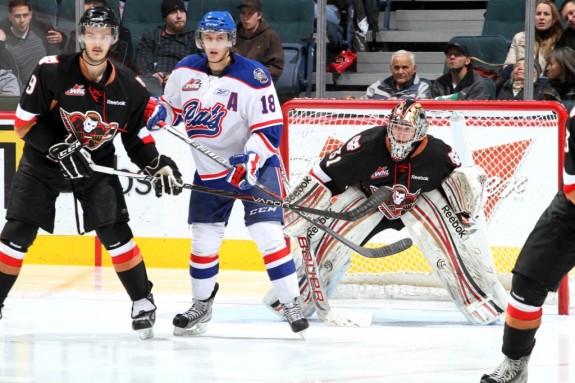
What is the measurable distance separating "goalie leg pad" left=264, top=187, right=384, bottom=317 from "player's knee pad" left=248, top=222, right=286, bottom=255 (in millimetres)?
428

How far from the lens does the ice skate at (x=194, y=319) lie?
4398 mm

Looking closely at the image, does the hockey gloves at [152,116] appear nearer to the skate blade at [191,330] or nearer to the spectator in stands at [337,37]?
the skate blade at [191,330]

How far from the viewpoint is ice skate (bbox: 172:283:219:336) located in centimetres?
440

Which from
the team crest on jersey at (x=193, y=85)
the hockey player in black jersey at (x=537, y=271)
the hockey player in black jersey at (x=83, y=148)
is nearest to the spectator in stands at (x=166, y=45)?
the team crest on jersey at (x=193, y=85)

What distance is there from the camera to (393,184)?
15.2 feet

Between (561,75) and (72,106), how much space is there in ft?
8.06

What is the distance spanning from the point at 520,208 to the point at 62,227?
8.01 ft

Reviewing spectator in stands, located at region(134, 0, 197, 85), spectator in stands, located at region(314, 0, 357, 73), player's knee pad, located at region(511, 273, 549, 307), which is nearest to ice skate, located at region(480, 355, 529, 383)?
player's knee pad, located at region(511, 273, 549, 307)

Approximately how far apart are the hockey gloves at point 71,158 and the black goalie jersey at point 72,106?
0.05 meters

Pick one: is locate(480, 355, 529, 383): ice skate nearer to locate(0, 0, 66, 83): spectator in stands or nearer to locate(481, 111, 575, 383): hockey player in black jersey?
locate(481, 111, 575, 383): hockey player in black jersey

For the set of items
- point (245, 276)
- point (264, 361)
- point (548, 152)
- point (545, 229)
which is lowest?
point (245, 276)

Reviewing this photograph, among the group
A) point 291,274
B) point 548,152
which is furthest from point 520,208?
point 291,274

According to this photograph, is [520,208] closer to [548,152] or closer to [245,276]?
[548,152]

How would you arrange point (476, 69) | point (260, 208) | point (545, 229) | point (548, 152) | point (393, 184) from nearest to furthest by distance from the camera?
1. point (545, 229)
2. point (260, 208)
3. point (393, 184)
4. point (548, 152)
5. point (476, 69)
